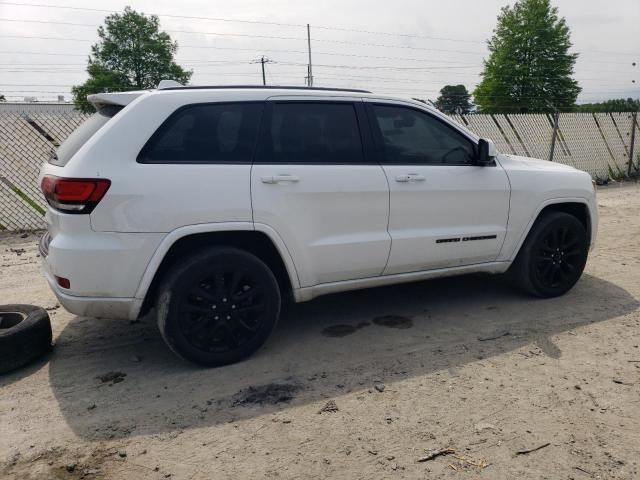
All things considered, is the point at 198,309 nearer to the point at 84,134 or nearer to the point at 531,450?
the point at 84,134

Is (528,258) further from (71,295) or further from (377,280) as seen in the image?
(71,295)

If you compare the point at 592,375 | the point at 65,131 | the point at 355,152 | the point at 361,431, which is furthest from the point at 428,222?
the point at 65,131

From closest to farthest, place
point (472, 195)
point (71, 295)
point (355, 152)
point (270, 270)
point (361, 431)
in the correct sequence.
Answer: point (361, 431)
point (71, 295)
point (270, 270)
point (355, 152)
point (472, 195)

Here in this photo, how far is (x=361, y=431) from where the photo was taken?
9.53ft

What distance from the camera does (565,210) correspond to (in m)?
5.08

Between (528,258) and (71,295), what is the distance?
3642 millimetres

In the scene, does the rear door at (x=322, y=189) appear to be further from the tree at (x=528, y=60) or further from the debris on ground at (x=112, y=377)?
the tree at (x=528, y=60)

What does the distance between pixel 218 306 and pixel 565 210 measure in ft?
11.1

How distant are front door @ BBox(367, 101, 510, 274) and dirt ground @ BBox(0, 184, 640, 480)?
60cm

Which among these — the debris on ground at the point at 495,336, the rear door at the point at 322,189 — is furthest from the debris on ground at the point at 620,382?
the rear door at the point at 322,189

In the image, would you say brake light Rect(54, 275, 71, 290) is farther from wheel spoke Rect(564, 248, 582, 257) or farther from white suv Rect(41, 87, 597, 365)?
wheel spoke Rect(564, 248, 582, 257)

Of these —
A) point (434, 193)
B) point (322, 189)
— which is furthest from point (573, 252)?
point (322, 189)

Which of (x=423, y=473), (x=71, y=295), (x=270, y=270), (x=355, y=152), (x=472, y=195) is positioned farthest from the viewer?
(x=472, y=195)

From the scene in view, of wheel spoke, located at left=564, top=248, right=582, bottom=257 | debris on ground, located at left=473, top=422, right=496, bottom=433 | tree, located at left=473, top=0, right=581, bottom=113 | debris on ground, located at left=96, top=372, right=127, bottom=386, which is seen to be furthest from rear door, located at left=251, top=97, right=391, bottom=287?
tree, located at left=473, top=0, right=581, bottom=113
